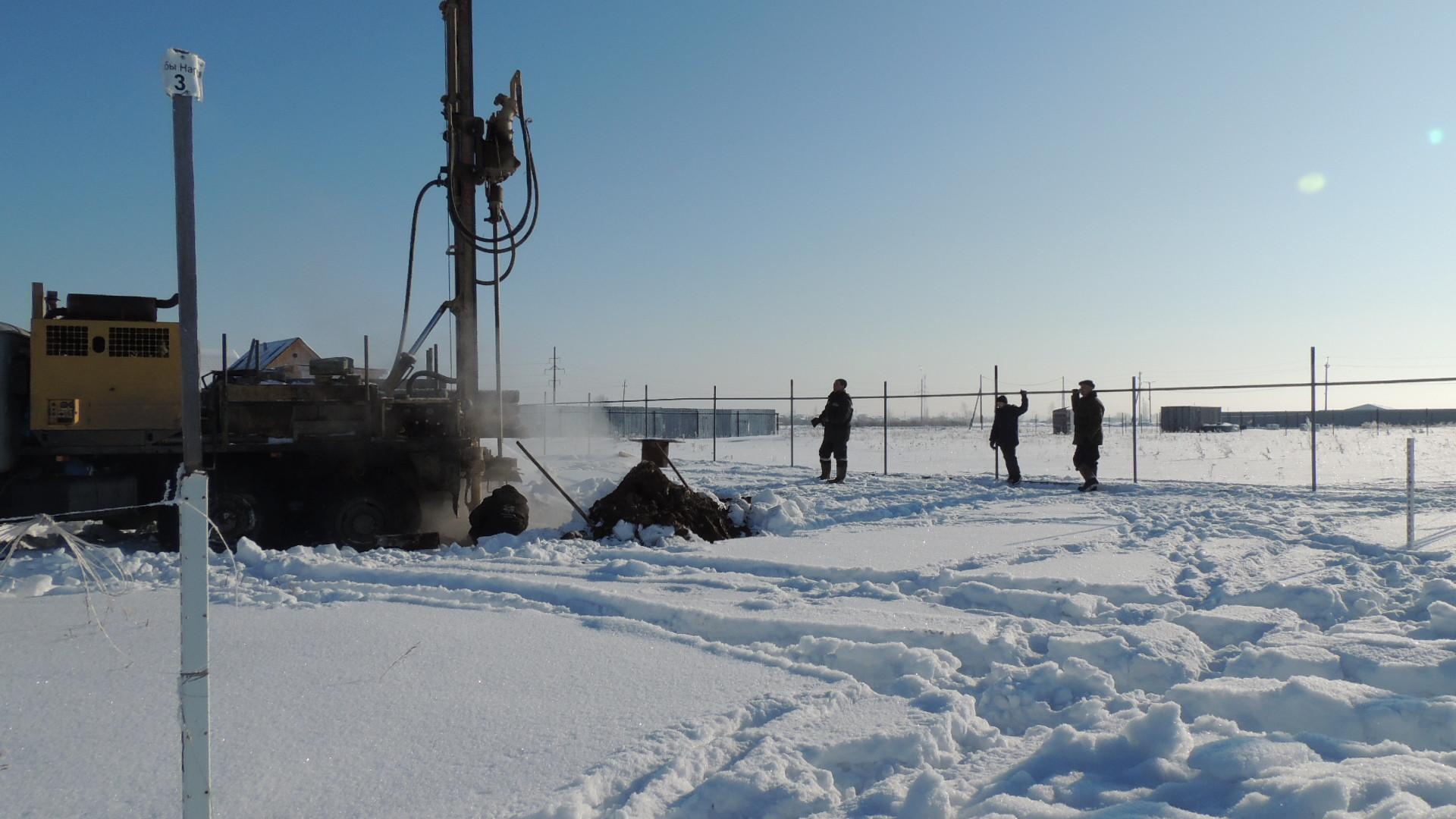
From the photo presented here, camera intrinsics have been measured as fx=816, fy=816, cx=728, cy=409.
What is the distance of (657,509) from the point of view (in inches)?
347

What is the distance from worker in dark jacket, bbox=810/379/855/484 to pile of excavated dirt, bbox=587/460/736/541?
589 cm

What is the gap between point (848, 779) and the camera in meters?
3.00

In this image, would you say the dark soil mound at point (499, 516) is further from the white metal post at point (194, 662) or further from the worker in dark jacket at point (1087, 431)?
the worker in dark jacket at point (1087, 431)

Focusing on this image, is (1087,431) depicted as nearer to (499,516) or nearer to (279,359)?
(499,516)

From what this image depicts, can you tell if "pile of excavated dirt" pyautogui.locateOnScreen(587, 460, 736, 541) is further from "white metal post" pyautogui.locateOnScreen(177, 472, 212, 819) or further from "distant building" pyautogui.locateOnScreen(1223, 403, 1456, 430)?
"distant building" pyautogui.locateOnScreen(1223, 403, 1456, 430)

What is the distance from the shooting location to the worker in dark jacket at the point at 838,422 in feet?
48.6

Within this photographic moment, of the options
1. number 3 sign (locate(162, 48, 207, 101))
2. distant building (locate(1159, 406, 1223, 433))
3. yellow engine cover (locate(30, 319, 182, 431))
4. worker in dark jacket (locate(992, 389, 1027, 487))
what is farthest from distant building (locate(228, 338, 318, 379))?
distant building (locate(1159, 406, 1223, 433))

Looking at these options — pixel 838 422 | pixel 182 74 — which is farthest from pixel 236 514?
pixel 838 422

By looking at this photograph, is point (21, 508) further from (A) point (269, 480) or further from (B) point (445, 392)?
(B) point (445, 392)

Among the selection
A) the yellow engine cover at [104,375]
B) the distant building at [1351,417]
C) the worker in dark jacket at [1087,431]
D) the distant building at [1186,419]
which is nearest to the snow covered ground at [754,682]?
the yellow engine cover at [104,375]

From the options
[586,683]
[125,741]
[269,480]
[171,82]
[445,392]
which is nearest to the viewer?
[171,82]

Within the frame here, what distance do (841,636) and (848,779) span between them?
172 centimetres

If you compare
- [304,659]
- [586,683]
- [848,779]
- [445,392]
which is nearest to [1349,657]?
[848,779]

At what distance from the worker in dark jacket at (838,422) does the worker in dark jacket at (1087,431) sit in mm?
3835
